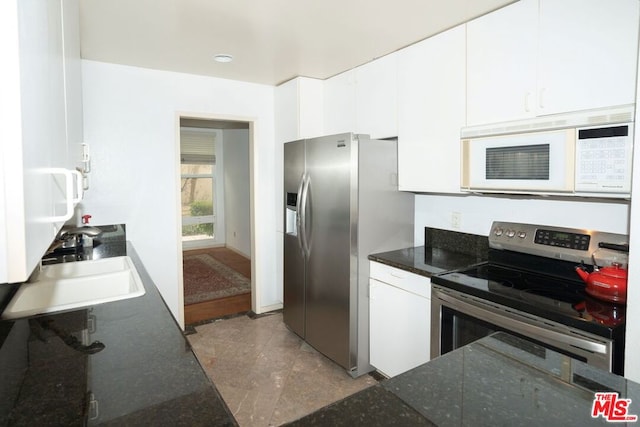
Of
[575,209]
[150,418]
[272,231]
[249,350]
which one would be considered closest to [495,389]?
[150,418]

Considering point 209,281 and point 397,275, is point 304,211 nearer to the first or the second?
point 397,275

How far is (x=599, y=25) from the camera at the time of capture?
5.33 feet

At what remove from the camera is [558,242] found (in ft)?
6.67

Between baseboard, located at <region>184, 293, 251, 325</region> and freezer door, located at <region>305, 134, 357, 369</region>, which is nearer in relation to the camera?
freezer door, located at <region>305, 134, 357, 369</region>

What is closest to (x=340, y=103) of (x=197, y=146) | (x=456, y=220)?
(x=456, y=220)

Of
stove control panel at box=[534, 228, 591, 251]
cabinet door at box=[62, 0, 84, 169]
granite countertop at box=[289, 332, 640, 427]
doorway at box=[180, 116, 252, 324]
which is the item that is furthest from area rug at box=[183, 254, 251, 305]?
granite countertop at box=[289, 332, 640, 427]

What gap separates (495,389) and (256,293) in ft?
10.6

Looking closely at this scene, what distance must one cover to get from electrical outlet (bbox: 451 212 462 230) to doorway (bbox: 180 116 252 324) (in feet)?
11.7

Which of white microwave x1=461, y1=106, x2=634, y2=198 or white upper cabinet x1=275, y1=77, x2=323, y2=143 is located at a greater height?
white upper cabinet x1=275, y1=77, x2=323, y2=143

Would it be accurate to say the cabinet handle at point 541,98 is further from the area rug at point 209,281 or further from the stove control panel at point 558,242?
the area rug at point 209,281

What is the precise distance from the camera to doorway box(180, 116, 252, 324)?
640 cm

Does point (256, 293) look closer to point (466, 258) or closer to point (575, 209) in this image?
point (466, 258)

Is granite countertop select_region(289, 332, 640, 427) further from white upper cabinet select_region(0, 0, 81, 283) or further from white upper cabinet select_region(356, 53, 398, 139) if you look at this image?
white upper cabinet select_region(356, 53, 398, 139)

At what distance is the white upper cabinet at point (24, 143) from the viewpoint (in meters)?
0.47
